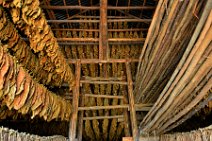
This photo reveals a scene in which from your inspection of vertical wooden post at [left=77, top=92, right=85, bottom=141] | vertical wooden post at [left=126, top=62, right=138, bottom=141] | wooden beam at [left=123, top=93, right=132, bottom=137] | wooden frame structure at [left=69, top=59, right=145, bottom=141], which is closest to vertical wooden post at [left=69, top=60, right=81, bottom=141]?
wooden frame structure at [left=69, top=59, right=145, bottom=141]

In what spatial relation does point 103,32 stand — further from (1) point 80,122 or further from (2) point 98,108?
(1) point 80,122

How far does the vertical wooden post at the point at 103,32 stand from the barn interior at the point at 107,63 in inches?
0.9

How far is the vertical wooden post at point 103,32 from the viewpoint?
15.8ft

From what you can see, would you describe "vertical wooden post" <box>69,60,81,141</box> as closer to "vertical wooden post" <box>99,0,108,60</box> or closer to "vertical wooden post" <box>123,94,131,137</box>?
"vertical wooden post" <box>99,0,108,60</box>

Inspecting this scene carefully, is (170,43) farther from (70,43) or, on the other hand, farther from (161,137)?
(70,43)

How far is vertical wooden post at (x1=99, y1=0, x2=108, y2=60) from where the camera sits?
481cm

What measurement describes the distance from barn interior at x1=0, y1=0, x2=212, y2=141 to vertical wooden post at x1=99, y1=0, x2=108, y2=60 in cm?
2

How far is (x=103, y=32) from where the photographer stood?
5.36 meters

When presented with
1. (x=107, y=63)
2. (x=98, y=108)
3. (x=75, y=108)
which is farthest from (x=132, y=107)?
(x=107, y=63)

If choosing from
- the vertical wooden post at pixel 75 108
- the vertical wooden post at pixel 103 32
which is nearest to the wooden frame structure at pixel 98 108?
the vertical wooden post at pixel 75 108

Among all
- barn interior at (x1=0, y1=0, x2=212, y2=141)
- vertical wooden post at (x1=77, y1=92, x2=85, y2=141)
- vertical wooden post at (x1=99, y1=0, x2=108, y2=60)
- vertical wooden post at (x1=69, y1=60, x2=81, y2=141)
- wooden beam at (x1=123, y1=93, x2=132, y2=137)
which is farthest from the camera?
wooden beam at (x1=123, y1=93, x2=132, y2=137)

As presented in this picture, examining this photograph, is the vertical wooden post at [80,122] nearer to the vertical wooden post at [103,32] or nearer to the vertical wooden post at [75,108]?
the vertical wooden post at [75,108]

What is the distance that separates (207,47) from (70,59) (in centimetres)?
446

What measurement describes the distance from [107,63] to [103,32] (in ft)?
4.72
